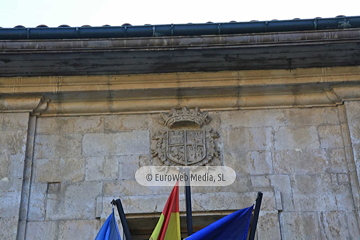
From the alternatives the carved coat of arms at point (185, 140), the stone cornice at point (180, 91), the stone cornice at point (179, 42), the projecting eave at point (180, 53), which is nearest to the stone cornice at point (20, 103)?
the stone cornice at point (180, 91)

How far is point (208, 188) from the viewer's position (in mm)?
7301

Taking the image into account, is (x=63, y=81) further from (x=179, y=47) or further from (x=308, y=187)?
(x=308, y=187)

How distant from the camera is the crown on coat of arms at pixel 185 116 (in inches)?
300

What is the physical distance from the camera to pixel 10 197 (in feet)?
23.6

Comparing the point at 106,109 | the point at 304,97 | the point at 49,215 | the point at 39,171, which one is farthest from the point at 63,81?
the point at 304,97

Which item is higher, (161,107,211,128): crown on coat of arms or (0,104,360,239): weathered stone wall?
(161,107,211,128): crown on coat of arms

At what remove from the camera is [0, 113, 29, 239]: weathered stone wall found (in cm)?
706

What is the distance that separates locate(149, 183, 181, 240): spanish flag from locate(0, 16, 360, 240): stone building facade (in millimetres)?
788

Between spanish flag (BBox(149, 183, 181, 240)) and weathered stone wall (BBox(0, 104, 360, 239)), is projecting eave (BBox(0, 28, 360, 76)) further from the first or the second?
spanish flag (BBox(149, 183, 181, 240))

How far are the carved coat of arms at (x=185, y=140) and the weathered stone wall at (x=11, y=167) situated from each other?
142 centimetres

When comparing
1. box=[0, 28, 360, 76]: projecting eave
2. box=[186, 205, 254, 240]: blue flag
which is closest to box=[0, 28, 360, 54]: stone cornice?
box=[0, 28, 360, 76]: projecting eave

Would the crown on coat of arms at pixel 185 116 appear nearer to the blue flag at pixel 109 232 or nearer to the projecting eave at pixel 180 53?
the projecting eave at pixel 180 53

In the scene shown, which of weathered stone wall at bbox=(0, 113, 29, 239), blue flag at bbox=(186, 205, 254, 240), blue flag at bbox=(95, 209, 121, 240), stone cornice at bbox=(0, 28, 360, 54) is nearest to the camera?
blue flag at bbox=(186, 205, 254, 240)

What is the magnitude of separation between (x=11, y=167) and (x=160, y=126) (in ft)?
5.38
